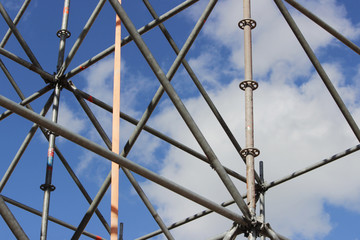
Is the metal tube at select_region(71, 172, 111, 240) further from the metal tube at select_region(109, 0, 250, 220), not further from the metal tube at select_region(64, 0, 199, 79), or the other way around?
the metal tube at select_region(64, 0, 199, 79)

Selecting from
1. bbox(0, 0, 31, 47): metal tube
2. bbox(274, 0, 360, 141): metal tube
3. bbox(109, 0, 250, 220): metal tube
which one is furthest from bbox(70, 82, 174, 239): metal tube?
bbox(274, 0, 360, 141): metal tube

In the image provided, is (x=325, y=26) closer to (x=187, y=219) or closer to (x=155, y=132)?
(x=155, y=132)

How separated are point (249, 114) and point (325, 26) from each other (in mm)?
2816

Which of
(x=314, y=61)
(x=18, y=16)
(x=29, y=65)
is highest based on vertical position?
(x=18, y=16)

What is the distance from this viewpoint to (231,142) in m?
11.9

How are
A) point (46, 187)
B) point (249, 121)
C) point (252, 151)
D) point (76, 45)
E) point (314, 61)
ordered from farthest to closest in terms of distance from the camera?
point (76, 45)
point (314, 61)
point (46, 187)
point (249, 121)
point (252, 151)

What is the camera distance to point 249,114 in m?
9.75

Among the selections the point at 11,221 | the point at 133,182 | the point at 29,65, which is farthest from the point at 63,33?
the point at 11,221

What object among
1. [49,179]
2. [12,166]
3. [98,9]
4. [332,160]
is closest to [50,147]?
[49,179]

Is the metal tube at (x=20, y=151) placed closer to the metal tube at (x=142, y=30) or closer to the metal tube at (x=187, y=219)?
the metal tube at (x=142, y=30)

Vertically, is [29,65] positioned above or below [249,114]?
above

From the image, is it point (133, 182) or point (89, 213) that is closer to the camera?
point (89, 213)

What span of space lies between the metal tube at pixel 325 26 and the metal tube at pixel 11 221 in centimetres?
628

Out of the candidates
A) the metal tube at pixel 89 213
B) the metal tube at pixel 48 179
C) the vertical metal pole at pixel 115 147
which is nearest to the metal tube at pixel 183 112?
the vertical metal pole at pixel 115 147
